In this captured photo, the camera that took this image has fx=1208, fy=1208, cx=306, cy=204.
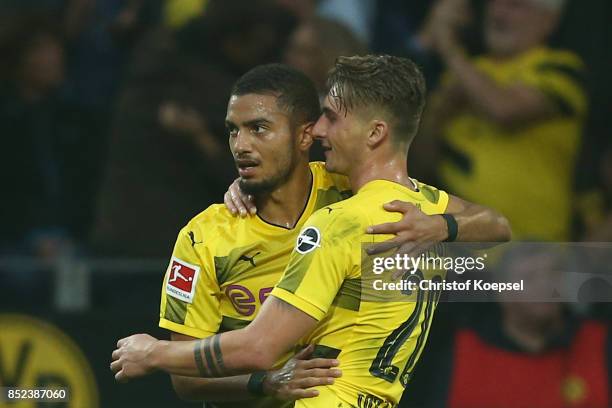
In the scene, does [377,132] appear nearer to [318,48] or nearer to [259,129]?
[259,129]

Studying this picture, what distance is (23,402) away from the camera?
626cm

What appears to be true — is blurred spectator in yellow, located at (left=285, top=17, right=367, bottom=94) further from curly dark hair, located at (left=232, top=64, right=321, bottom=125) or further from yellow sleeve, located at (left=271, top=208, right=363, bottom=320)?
yellow sleeve, located at (left=271, top=208, right=363, bottom=320)

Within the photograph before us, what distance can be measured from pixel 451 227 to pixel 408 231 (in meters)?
0.29

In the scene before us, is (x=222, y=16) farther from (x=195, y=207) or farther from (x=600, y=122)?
(x=600, y=122)

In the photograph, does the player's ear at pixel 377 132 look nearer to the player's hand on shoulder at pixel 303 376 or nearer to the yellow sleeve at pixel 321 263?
the yellow sleeve at pixel 321 263

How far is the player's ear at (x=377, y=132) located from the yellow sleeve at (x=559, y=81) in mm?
3147

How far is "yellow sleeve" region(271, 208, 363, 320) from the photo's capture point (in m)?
3.58

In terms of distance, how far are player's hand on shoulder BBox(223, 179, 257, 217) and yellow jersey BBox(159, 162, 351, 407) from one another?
3cm

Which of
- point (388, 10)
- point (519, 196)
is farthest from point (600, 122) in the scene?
point (388, 10)

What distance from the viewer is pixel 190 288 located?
408cm

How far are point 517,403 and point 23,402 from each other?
2552mm

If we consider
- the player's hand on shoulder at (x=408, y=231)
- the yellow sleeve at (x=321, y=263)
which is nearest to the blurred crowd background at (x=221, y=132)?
Result: the player's hand on shoulder at (x=408, y=231)

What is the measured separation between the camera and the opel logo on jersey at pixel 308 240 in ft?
→ 11.9

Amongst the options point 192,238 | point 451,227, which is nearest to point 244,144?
point 192,238
